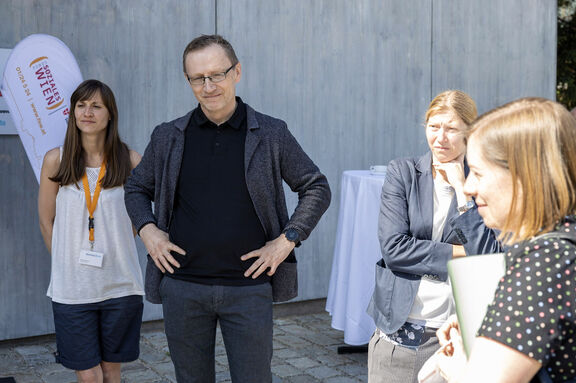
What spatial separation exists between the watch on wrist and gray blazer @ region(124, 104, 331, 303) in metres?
0.02

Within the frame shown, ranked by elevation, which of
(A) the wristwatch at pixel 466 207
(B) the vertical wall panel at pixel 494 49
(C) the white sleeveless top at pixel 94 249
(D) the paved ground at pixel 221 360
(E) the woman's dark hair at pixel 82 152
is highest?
(B) the vertical wall panel at pixel 494 49

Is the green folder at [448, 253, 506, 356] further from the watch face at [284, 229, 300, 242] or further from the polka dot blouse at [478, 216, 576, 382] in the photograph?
the watch face at [284, 229, 300, 242]

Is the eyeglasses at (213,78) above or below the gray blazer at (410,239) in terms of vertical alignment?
above

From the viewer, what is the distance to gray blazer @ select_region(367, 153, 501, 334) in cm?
226

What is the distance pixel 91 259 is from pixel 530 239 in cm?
245

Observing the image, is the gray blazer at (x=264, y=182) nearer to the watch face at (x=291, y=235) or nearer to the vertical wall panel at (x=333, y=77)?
the watch face at (x=291, y=235)

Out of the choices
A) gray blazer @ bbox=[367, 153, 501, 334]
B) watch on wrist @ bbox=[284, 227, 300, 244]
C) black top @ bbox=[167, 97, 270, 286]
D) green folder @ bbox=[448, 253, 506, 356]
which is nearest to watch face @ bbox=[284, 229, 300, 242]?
watch on wrist @ bbox=[284, 227, 300, 244]

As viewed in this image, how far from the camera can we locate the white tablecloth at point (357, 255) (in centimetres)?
416

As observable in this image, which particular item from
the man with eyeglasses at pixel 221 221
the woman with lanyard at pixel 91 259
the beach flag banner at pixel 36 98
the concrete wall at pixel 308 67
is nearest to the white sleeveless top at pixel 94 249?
the woman with lanyard at pixel 91 259

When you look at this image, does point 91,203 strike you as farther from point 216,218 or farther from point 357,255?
point 357,255

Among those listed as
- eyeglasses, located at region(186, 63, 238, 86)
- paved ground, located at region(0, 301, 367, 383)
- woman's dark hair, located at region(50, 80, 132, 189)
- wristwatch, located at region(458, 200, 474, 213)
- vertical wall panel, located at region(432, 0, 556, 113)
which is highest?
vertical wall panel, located at region(432, 0, 556, 113)

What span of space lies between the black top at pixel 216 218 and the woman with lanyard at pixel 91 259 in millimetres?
820

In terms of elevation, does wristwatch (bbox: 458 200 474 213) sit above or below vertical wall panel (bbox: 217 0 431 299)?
below

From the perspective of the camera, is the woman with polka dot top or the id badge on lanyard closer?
the woman with polka dot top
